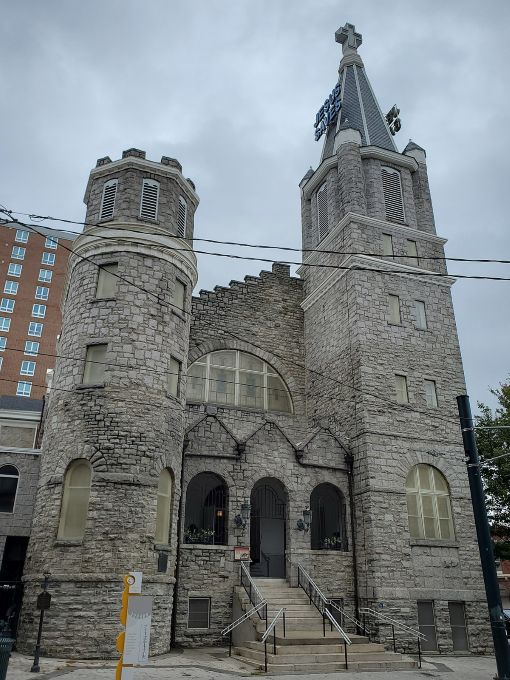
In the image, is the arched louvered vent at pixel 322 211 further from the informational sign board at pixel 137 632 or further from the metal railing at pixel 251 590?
the informational sign board at pixel 137 632

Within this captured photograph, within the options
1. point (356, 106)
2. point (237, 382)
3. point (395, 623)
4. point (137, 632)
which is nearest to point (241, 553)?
point (395, 623)

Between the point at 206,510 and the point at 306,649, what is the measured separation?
6337 mm

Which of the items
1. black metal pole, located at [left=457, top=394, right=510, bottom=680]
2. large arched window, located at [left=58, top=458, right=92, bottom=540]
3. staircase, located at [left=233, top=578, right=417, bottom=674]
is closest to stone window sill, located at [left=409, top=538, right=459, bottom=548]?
staircase, located at [left=233, top=578, right=417, bottom=674]

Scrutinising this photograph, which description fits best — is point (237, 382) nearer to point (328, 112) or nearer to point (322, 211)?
point (322, 211)

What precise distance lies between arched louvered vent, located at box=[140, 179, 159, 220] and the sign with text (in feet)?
43.5

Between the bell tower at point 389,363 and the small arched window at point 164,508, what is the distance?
6.56 meters

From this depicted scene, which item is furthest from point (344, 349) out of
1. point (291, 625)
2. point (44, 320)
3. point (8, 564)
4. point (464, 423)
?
point (44, 320)

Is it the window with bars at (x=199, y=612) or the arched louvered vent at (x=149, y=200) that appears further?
the arched louvered vent at (x=149, y=200)

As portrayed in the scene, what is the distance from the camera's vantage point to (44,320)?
63125mm

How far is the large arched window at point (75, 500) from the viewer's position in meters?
14.9

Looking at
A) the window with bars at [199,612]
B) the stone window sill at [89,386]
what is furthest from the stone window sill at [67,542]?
the stone window sill at [89,386]

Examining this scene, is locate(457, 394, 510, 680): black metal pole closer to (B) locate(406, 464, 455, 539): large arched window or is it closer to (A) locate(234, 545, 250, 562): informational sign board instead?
(B) locate(406, 464, 455, 539): large arched window

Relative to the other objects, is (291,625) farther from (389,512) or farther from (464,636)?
(464,636)

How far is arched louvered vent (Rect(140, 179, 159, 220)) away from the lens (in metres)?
18.9
